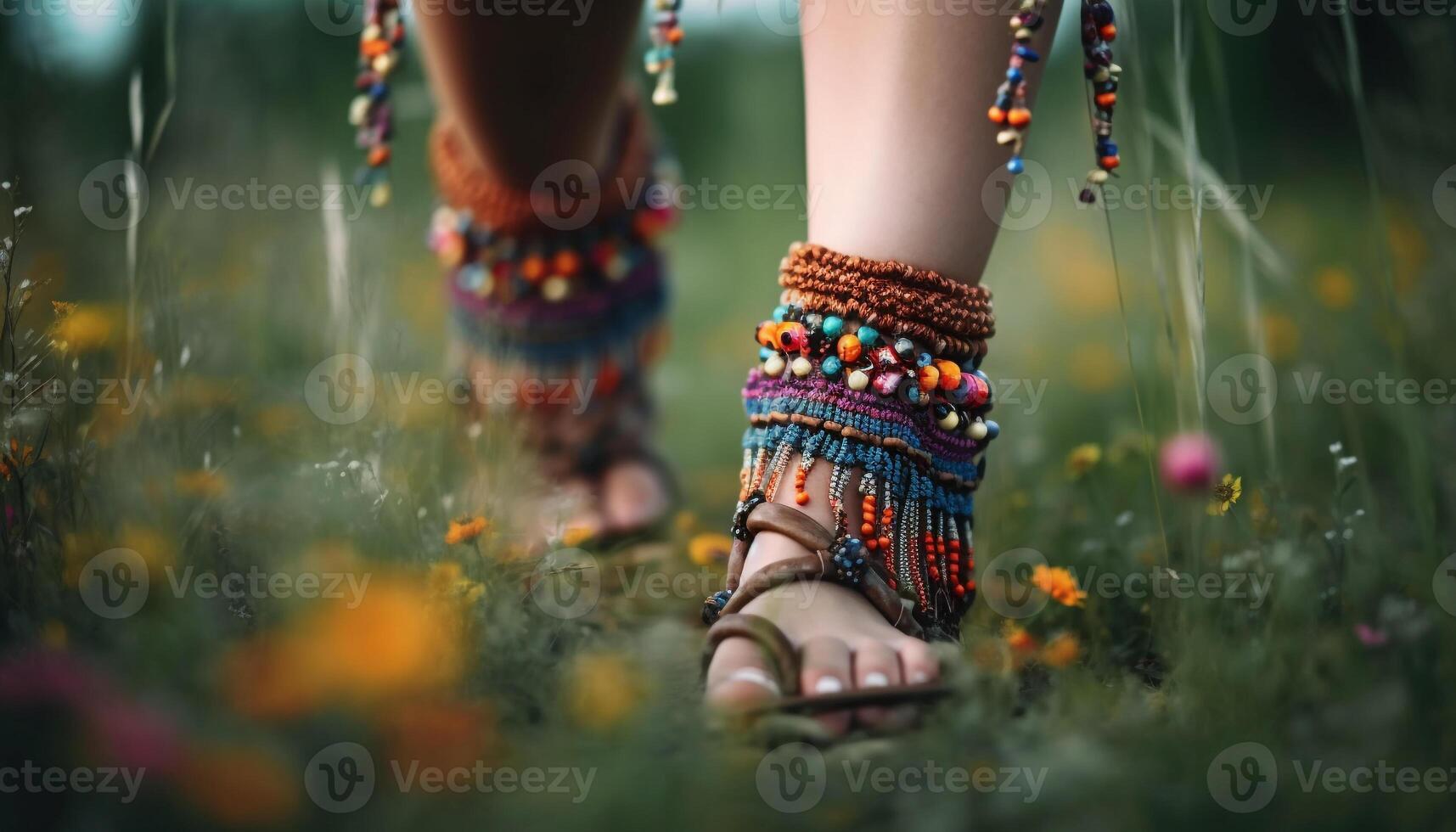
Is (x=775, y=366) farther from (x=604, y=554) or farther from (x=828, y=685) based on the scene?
(x=604, y=554)

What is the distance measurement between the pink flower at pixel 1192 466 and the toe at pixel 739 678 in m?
0.52

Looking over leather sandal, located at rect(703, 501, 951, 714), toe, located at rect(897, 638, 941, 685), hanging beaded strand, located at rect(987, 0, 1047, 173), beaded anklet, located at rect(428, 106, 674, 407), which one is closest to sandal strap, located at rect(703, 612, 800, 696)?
leather sandal, located at rect(703, 501, 951, 714)

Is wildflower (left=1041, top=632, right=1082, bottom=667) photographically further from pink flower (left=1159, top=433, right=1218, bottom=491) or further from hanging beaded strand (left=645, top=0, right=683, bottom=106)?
hanging beaded strand (left=645, top=0, right=683, bottom=106)

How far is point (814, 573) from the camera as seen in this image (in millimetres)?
1080

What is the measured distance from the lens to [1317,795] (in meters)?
0.74

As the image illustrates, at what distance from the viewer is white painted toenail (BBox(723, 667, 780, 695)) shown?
942 mm

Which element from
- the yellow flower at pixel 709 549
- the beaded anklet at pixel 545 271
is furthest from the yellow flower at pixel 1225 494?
the beaded anklet at pixel 545 271

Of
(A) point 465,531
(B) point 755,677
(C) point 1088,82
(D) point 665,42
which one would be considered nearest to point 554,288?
(D) point 665,42

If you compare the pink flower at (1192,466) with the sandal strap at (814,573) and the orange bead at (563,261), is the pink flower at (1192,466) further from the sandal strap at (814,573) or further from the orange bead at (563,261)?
the orange bead at (563,261)

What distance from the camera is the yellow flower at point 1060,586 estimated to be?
1268 millimetres

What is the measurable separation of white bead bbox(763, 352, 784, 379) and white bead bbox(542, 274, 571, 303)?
3.24ft

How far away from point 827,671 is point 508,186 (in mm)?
1339

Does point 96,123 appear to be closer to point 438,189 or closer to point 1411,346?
point 438,189

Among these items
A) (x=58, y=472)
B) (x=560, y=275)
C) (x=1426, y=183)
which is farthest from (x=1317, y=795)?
(x=560, y=275)
